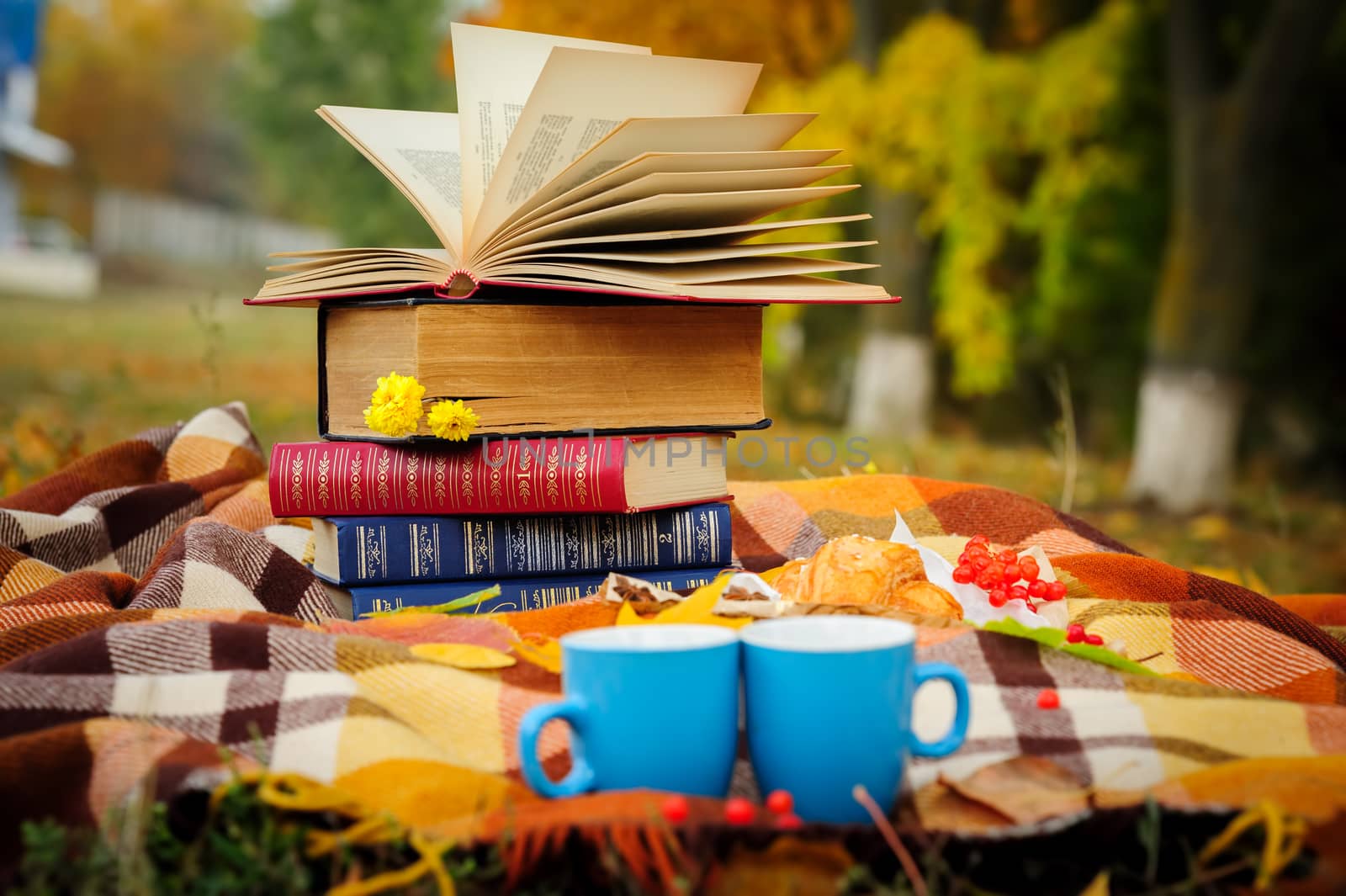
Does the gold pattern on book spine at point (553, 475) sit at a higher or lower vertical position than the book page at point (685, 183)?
lower

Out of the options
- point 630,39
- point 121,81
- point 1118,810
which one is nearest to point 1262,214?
point 630,39

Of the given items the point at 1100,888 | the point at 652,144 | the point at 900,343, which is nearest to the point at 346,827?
the point at 1100,888

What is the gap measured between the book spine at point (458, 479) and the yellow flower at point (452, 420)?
50 mm

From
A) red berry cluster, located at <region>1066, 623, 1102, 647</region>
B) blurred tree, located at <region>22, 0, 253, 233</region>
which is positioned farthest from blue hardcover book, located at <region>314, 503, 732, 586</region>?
blurred tree, located at <region>22, 0, 253, 233</region>

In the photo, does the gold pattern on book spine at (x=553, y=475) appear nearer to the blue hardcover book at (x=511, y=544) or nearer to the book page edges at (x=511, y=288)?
the blue hardcover book at (x=511, y=544)

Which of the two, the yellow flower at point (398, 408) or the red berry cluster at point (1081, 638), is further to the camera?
the yellow flower at point (398, 408)

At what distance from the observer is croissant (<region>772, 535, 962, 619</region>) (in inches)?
49.5

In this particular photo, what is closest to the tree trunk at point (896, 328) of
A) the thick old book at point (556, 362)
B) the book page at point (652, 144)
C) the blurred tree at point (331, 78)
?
the blurred tree at point (331, 78)

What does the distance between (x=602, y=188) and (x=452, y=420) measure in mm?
329

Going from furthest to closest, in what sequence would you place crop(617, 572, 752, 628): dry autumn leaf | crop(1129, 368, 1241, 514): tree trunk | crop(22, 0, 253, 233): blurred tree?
crop(22, 0, 253, 233): blurred tree
crop(1129, 368, 1241, 514): tree trunk
crop(617, 572, 752, 628): dry autumn leaf

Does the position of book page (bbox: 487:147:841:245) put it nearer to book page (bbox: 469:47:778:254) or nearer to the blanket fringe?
book page (bbox: 469:47:778:254)

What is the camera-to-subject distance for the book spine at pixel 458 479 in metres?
1.41

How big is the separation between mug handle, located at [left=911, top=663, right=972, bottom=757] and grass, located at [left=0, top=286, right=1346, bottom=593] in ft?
3.92

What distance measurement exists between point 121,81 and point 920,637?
16.3 metres
